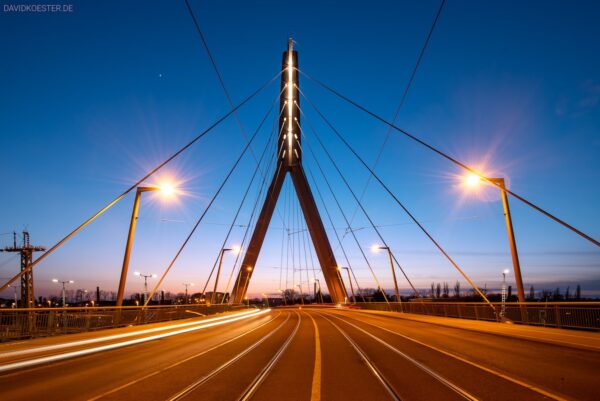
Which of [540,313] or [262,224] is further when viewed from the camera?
[262,224]

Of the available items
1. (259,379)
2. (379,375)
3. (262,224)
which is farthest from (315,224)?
(259,379)

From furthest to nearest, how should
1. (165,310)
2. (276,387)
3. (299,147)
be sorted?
(299,147) < (165,310) < (276,387)

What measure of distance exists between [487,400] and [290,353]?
235 inches

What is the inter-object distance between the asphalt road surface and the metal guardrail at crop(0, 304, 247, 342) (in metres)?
2.60

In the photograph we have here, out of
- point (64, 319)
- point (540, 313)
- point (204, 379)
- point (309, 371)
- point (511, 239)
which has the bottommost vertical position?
point (540, 313)

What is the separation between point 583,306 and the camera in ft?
52.3

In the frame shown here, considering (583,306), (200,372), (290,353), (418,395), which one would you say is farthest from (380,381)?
(583,306)

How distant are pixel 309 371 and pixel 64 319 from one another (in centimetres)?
1244

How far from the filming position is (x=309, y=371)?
8.00 metres

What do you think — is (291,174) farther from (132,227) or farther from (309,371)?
(309,371)

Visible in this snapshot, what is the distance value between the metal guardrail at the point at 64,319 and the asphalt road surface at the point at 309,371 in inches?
102

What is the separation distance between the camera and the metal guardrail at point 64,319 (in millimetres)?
14391

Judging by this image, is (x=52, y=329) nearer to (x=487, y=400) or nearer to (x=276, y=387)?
(x=276, y=387)

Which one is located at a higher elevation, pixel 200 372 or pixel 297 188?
pixel 297 188
